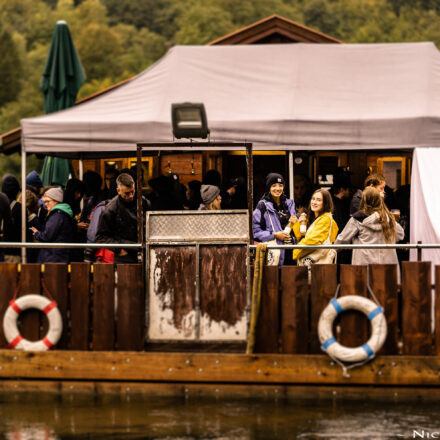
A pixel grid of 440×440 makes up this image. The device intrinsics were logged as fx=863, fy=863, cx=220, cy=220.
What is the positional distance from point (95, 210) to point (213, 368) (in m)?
2.82

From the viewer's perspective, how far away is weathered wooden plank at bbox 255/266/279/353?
6.89 meters

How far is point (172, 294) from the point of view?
7.07 metres

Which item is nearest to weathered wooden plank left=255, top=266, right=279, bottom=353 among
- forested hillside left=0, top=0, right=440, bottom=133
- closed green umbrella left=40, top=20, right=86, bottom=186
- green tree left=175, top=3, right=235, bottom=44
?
closed green umbrella left=40, top=20, right=86, bottom=186

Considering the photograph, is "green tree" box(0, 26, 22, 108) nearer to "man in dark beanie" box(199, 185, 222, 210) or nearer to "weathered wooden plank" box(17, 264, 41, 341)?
"man in dark beanie" box(199, 185, 222, 210)

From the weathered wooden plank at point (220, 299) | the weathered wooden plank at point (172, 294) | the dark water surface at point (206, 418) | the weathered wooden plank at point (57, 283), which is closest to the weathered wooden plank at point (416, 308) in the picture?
the dark water surface at point (206, 418)

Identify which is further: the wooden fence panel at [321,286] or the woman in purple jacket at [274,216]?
the woman in purple jacket at [274,216]

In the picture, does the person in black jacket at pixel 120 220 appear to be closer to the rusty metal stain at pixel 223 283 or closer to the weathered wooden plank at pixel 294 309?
the rusty metal stain at pixel 223 283

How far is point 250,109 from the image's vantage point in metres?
10.7

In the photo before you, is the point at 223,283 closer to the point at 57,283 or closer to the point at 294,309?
the point at 294,309

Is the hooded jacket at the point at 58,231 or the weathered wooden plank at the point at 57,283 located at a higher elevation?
the hooded jacket at the point at 58,231

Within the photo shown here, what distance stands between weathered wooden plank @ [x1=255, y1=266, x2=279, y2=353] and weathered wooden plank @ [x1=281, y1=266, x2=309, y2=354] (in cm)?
6

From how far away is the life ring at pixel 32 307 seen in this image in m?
6.99

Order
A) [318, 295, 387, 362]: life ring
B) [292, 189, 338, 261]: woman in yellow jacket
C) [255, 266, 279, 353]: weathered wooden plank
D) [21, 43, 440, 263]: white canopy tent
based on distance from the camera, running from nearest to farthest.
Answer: [318, 295, 387, 362]: life ring → [255, 266, 279, 353]: weathered wooden plank → [292, 189, 338, 261]: woman in yellow jacket → [21, 43, 440, 263]: white canopy tent

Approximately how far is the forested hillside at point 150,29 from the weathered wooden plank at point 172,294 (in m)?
70.3
